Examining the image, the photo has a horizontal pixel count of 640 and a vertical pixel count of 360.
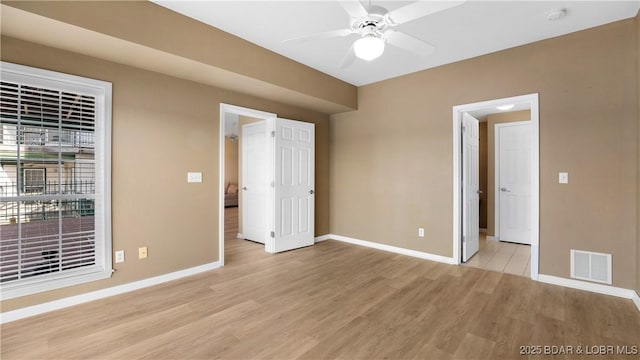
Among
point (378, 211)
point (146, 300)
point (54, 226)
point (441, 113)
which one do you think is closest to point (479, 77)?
point (441, 113)

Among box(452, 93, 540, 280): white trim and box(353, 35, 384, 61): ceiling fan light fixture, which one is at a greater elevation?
box(353, 35, 384, 61): ceiling fan light fixture

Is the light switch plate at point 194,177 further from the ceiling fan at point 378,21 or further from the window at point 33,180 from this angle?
the ceiling fan at point 378,21

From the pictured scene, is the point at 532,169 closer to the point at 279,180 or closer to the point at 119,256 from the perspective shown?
the point at 279,180

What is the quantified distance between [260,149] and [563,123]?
417 centimetres

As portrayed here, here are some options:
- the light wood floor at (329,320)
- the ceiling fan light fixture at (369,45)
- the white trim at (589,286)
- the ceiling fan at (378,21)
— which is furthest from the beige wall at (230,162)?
the white trim at (589,286)

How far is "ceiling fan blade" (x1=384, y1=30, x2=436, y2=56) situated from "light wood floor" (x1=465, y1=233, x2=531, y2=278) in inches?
116

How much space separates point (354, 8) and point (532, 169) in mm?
2860

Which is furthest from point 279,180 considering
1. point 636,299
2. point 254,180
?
point 636,299

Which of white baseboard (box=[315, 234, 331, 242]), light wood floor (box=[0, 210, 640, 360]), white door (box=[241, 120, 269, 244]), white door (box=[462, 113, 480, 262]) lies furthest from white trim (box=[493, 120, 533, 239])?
white door (box=[241, 120, 269, 244])

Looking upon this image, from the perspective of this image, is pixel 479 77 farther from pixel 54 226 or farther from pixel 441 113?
pixel 54 226

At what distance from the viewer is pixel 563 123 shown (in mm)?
3146

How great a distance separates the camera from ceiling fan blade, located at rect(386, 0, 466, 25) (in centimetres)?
165

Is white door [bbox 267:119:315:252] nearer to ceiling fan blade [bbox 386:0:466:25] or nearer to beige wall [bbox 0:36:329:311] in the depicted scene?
beige wall [bbox 0:36:329:311]

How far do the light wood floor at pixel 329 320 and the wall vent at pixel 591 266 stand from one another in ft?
0.63
